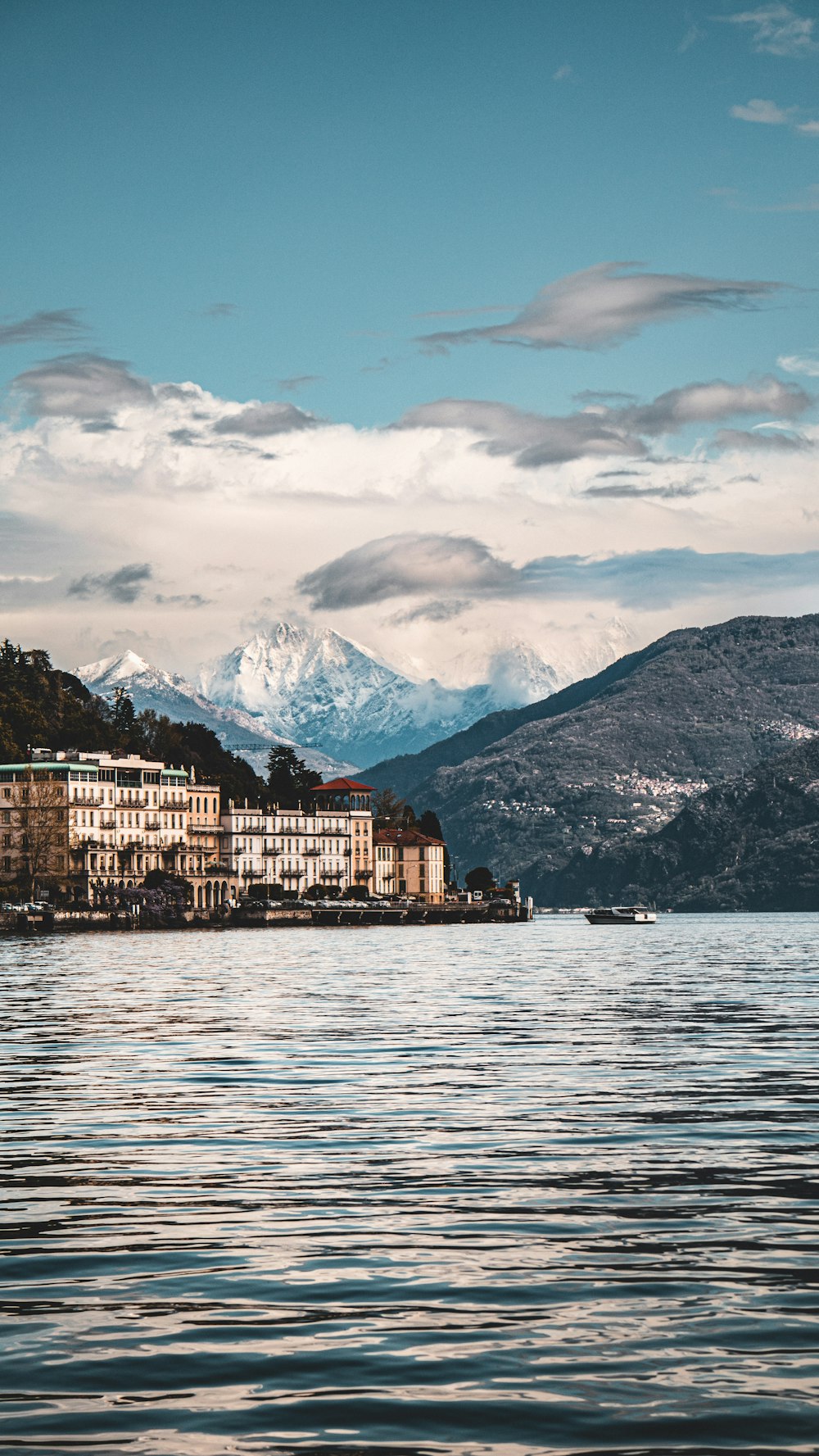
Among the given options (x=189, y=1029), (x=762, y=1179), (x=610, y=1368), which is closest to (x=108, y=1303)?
(x=610, y=1368)

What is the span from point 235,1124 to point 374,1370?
55.7 feet

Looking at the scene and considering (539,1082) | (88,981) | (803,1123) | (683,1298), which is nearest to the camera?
(683,1298)

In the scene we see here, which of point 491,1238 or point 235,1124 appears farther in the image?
point 235,1124

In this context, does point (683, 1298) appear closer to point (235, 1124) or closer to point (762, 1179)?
point (762, 1179)

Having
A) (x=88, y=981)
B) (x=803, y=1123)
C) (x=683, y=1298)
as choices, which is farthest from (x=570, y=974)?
(x=683, y=1298)

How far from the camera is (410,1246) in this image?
21297 millimetres

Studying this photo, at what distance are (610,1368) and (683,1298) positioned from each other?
2661mm

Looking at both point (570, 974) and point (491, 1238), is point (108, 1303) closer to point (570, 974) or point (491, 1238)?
point (491, 1238)

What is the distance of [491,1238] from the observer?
21781 millimetres

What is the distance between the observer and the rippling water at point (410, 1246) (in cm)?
1487

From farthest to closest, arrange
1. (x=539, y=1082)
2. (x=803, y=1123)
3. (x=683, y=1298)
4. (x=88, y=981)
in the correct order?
(x=88, y=981) < (x=539, y=1082) < (x=803, y=1123) < (x=683, y=1298)

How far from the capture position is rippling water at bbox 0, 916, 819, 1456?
14.9m

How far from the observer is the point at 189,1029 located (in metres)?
56.2

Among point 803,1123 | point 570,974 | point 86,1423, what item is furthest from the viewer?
point 570,974
